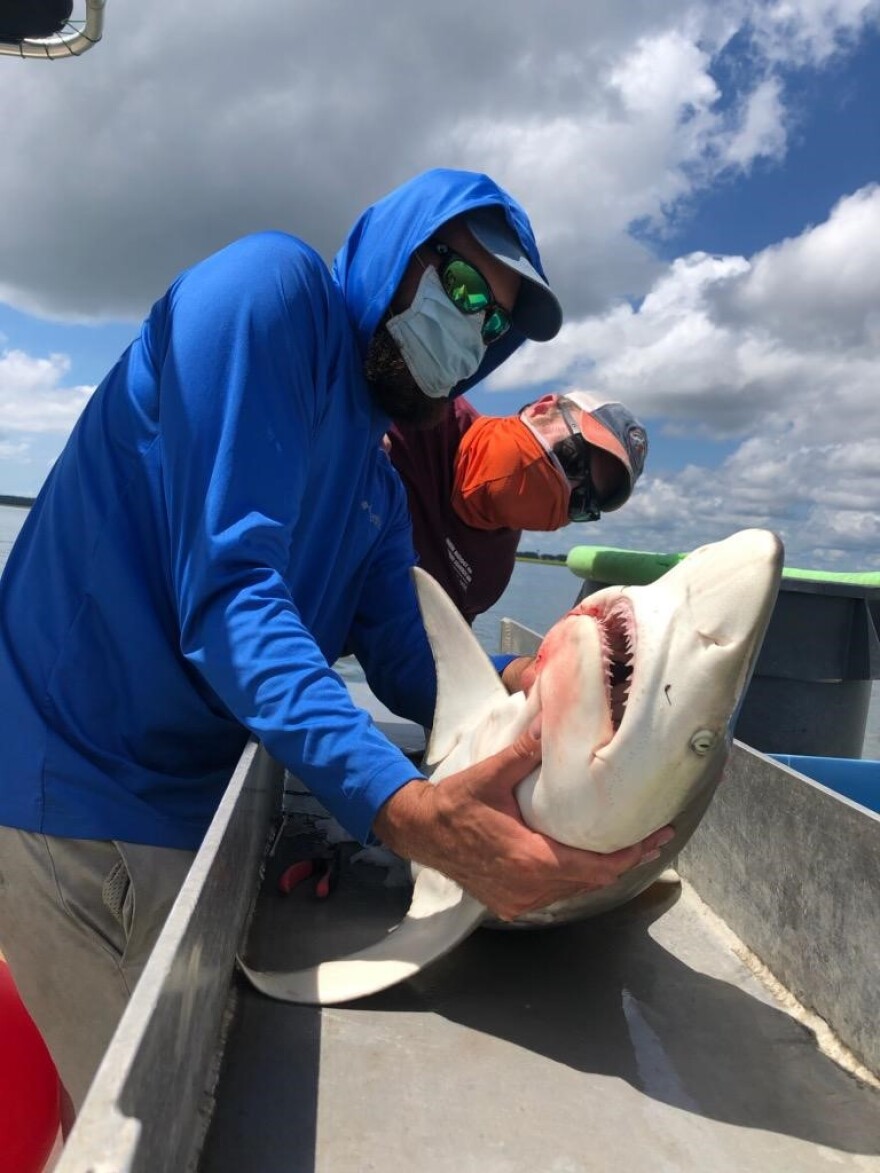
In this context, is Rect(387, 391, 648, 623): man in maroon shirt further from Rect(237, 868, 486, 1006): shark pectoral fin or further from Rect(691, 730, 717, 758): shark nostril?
Rect(691, 730, 717, 758): shark nostril

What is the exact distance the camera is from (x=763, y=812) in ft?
6.96

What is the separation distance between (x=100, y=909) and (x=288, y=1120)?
823 mm

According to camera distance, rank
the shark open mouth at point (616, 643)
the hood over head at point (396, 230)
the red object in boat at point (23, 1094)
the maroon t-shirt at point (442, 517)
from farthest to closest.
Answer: the maroon t-shirt at point (442, 517), the red object in boat at point (23, 1094), the hood over head at point (396, 230), the shark open mouth at point (616, 643)

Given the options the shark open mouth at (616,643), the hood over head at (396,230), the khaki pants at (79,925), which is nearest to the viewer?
the shark open mouth at (616,643)

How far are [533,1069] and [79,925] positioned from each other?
1056 millimetres

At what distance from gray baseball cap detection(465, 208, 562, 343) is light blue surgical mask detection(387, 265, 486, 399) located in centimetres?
17

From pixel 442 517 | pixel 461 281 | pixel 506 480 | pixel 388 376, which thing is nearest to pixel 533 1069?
pixel 388 376

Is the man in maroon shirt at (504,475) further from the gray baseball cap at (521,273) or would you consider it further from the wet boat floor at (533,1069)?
the wet boat floor at (533,1069)

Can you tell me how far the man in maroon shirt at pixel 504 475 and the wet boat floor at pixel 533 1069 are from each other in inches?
74.7

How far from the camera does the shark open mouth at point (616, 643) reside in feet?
5.04

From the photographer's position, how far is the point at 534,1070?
4.83 ft

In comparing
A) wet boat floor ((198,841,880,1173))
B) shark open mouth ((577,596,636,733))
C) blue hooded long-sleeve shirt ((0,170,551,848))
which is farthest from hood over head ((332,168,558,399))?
wet boat floor ((198,841,880,1173))

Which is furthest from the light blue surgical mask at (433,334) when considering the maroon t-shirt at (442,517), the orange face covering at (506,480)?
the maroon t-shirt at (442,517)

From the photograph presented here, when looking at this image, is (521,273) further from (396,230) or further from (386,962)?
(386,962)
